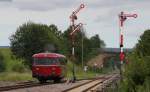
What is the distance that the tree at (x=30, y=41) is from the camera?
96.2 metres

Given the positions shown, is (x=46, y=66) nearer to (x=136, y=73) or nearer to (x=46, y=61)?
(x=46, y=61)

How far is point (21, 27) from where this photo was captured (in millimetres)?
105125

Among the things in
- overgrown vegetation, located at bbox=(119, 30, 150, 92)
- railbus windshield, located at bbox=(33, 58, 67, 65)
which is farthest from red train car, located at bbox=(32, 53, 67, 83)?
overgrown vegetation, located at bbox=(119, 30, 150, 92)

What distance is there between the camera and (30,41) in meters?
97.1

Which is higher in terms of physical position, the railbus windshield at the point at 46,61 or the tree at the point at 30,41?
the tree at the point at 30,41

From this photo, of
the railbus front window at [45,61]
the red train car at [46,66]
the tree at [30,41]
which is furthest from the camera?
the tree at [30,41]

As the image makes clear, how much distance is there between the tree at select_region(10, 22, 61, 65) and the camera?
96.2 meters

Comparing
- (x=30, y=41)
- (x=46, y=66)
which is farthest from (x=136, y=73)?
(x=30, y=41)

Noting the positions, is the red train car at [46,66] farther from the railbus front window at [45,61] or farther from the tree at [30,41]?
the tree at [30,41]

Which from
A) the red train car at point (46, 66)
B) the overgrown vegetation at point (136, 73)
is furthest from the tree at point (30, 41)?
the overgrown vegetation at point (136, 73)

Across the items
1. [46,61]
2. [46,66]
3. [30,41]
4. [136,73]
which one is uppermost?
[30,41]

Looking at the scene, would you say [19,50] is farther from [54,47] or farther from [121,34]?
[121,34]

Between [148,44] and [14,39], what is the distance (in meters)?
64.0

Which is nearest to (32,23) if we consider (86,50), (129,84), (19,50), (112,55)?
(19,50)
